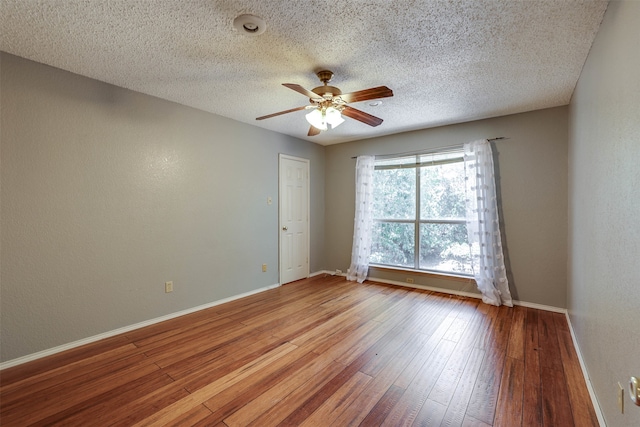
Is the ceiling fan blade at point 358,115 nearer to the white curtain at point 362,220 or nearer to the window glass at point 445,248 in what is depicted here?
the white curtain at point 362,220

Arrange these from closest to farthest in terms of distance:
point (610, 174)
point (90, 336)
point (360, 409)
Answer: point (610, 174) → point (360, 409) → point (90, 336)

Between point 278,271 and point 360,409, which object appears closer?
point 360,409

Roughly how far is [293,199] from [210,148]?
164 cm

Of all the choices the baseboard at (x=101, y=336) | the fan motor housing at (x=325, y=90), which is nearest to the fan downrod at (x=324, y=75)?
the fan motor housing at (x=325, y=90)

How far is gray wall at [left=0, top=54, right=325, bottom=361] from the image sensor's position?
7.10 feet

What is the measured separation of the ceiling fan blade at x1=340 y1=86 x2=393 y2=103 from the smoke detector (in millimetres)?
772

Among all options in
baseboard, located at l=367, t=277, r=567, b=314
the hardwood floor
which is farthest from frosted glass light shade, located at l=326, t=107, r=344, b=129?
baseboard, located at l=367, t=277, r=567, b=314

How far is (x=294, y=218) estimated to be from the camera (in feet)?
15.3

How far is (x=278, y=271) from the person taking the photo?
4367 millimetres

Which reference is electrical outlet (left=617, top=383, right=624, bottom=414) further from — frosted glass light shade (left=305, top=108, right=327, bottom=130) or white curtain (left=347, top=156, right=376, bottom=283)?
white curtain (left=347, top=156, right=376, bottom=283)

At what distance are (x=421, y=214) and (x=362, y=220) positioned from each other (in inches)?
37.7

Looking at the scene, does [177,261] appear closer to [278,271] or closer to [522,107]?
[278,271]

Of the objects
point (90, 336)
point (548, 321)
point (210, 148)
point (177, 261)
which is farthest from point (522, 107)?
point (90, 336)

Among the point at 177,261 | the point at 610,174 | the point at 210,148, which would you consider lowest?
the point at 177,261
